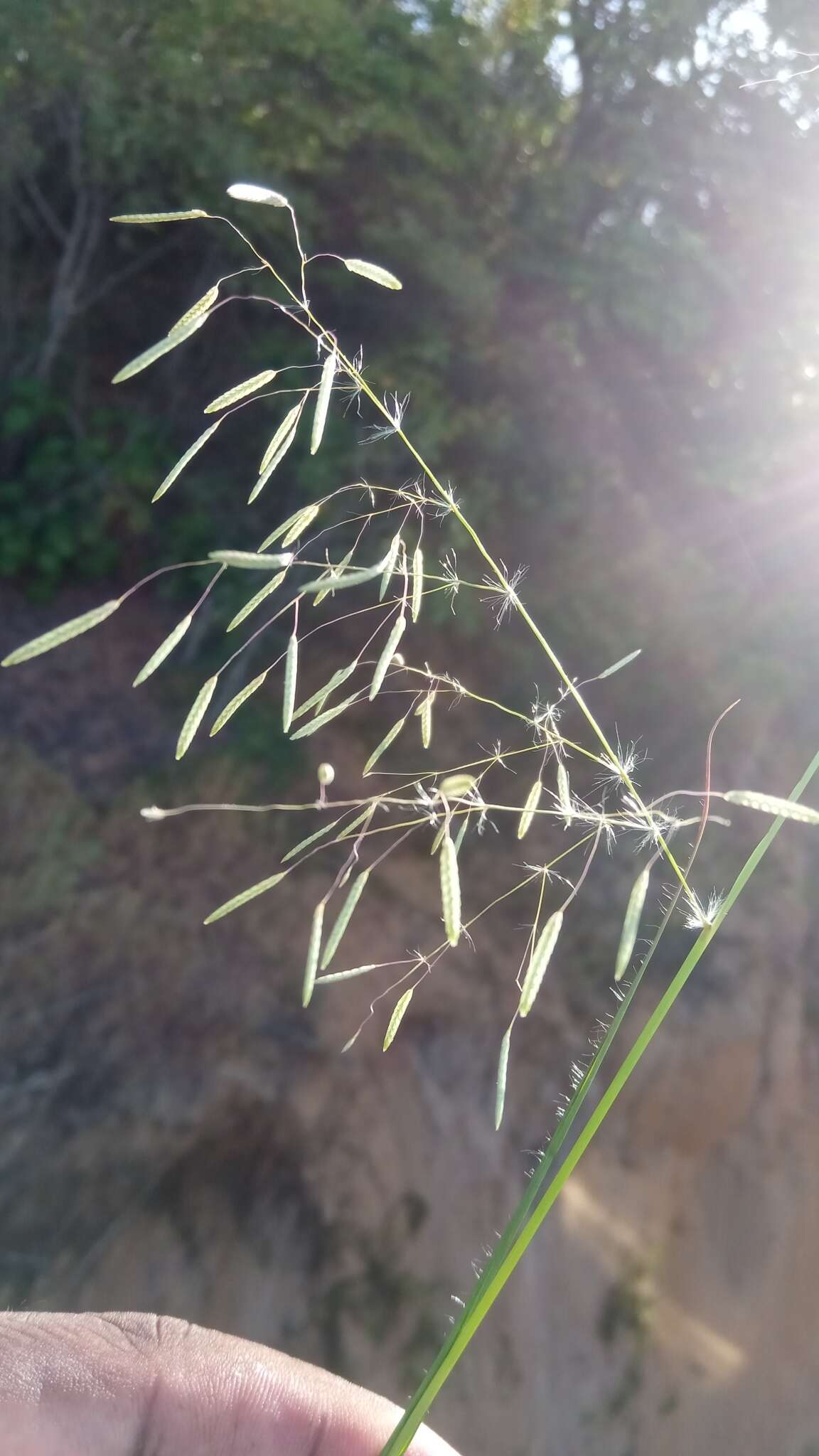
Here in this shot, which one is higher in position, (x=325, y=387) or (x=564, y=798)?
(x=325, y=387)

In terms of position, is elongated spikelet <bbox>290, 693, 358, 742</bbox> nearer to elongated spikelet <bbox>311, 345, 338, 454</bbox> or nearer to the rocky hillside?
elongated spikelet <bbox>311, 345, 338, 454</bbox>

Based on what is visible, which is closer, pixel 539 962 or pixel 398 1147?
pixel 539 962

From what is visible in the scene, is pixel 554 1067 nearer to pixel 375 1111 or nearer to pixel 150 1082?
pixel 375 1111

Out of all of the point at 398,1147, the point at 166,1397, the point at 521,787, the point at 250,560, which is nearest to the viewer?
the point at 250,560

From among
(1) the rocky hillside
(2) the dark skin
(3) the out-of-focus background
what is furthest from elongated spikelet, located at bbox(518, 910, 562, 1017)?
(1) the rocky hillside

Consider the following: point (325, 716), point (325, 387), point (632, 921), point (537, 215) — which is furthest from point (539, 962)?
point (537, 215)

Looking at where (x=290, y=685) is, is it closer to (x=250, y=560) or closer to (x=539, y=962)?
(x=250, y=560)

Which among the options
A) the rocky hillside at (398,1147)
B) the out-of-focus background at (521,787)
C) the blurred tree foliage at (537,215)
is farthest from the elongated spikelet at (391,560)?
the rocky hillside at (398,1147)

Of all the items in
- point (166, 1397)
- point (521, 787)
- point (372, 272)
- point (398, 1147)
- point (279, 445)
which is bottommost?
point (398, 1147)
